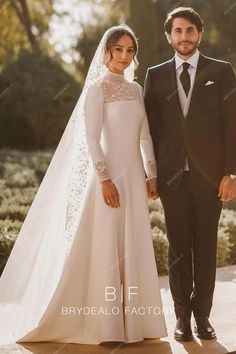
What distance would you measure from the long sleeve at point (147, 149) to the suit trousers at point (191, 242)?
21cm

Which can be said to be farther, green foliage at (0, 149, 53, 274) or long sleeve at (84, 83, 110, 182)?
green foliage at (0, 149, 53, 274)

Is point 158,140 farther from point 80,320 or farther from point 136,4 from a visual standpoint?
point 136,4

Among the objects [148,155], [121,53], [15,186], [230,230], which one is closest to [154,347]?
[148,155]

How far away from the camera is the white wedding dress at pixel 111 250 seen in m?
3.89

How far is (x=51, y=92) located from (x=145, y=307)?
13.5 m

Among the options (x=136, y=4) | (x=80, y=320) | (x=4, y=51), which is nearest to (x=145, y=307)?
(x=80, y=320)

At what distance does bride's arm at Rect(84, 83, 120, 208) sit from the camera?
3873 millimetres

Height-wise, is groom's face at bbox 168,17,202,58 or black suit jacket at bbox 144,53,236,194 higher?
groom's face at bbox 168,17,202,58

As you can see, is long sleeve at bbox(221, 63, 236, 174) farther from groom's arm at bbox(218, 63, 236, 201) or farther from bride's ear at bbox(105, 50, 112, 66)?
bride's ear at bbox(105, 50, 112, 66)

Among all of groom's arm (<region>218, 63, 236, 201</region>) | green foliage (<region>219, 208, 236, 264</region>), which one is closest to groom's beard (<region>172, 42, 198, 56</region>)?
groom's arm (<region>218, 63, 236, 201</region>)

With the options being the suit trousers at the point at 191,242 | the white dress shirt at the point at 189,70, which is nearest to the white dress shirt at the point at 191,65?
the white dress shirt at the point at 189,70

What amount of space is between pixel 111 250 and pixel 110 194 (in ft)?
1.19

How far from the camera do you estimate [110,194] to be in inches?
153

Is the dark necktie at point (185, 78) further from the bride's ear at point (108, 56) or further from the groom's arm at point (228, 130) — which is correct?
the bride's ear at point (108, 56)
